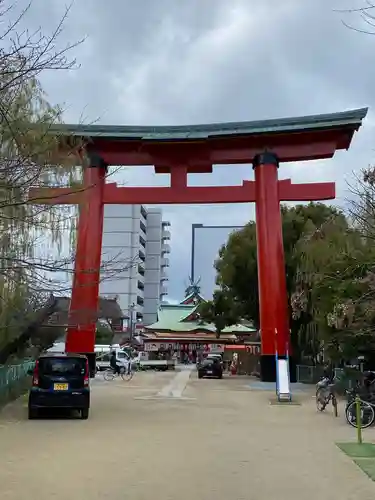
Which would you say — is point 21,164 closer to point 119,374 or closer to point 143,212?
point 119,374

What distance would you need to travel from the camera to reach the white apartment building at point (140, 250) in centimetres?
10425

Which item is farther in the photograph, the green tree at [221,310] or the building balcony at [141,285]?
the building balcony at [141,285]

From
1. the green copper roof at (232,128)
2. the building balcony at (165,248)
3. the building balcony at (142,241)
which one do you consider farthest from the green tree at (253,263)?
the building balcony at (165,248)

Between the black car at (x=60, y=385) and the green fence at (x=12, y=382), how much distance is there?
3.04 meters

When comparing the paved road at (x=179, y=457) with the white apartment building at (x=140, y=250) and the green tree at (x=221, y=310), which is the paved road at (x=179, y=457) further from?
the white apartment building at (x=140, y=250)

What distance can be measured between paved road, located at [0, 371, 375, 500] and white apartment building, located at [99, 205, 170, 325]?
267 ft

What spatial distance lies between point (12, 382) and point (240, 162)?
16237mm

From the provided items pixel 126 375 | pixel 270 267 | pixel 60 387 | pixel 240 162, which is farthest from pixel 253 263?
pixel 60 387

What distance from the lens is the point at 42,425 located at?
48.9ft

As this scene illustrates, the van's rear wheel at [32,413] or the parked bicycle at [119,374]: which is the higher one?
the parked bicycle at [119,374]

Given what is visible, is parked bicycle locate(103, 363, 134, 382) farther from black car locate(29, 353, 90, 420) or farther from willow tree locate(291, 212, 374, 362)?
black car locate(29, 353, 90, 420)

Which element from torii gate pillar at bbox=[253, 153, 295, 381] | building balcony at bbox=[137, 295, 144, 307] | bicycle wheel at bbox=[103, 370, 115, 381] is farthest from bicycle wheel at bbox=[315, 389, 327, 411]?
building balcony at bbox=[137, 295, 144, 307]

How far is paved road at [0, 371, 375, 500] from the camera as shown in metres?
7.95

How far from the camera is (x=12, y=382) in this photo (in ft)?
68.9
